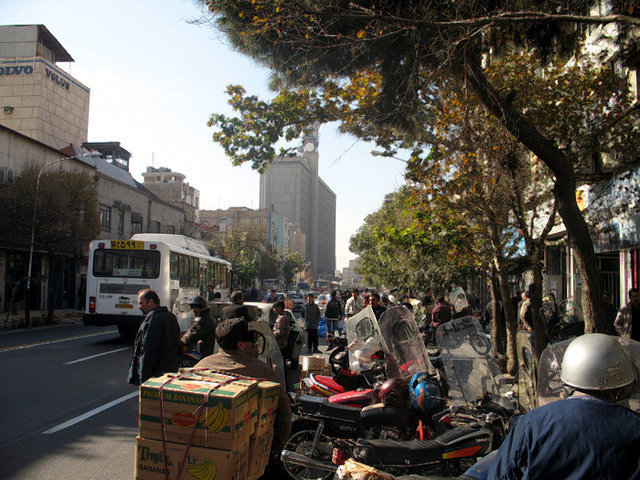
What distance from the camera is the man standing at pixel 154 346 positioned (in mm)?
5285

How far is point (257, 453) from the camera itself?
3322 mm

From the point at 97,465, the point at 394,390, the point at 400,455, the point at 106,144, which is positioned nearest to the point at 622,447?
the point at 400,455

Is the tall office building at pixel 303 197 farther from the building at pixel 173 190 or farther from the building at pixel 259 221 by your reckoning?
the building at pixel 173 190

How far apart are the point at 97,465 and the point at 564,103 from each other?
362 inches

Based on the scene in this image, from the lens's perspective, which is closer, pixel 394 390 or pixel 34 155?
pixel 394 390

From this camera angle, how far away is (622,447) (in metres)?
1.94

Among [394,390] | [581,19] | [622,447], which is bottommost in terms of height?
[394,390]

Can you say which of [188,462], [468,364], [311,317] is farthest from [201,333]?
[311,317]

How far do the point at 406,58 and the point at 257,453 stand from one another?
6662mm

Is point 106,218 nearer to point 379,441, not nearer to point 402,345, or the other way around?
point 402,345

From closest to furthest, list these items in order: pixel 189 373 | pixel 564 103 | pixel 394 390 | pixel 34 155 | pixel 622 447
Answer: pixel 622 447, pixel 189 373, pixel 394 390, pixel 564 103, pixel 34 155

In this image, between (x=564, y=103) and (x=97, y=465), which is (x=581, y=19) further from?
(x=97, y=465)

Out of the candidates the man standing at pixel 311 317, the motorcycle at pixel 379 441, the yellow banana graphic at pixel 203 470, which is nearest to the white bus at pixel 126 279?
the man standing at pixel 311 317

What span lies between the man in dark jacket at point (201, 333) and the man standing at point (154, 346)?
200 centimetres
